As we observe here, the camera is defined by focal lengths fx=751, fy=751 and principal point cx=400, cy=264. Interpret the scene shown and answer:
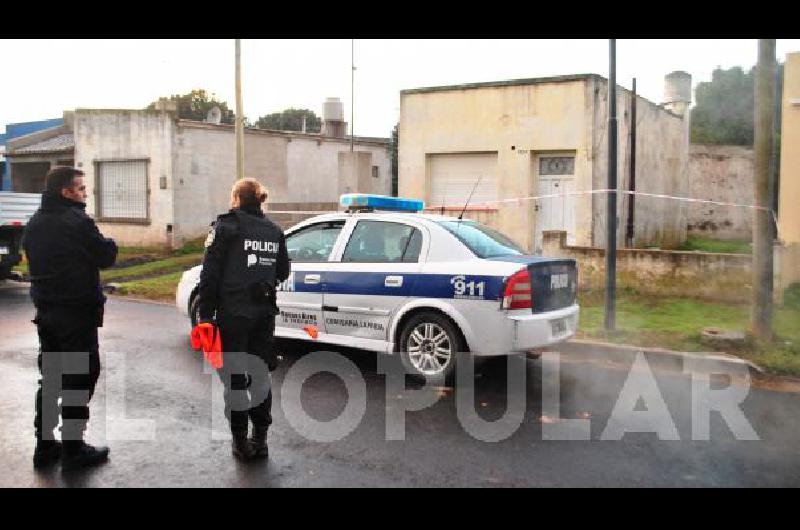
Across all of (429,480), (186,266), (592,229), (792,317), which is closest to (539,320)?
(429,480)

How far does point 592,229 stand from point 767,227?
7.05 meters

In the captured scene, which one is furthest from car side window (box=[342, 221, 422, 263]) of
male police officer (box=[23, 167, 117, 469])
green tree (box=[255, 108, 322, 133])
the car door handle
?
green tree (box=[255, 108, 322, 133])

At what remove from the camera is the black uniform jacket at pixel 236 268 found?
481cm

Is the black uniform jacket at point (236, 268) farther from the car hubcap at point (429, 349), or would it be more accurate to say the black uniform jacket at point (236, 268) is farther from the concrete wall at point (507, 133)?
the concrete wall at point (507, 133)

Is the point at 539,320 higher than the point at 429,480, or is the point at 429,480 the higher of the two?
the point at 539,320

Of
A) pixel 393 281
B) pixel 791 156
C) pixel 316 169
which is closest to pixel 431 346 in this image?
pixel 393 281

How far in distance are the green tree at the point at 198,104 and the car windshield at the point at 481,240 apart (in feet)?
158

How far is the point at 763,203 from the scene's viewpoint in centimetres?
812

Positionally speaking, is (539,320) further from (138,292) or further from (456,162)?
(456,162)

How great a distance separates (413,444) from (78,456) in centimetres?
219

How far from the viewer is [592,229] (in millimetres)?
15156

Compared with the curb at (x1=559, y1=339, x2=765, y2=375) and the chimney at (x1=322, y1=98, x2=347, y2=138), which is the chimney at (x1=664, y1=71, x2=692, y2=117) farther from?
the curb at (x1=559, y1=339, x2=765, y2=375)

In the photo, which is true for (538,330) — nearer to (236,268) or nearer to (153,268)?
(236,268)
